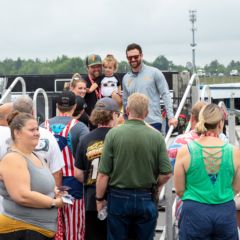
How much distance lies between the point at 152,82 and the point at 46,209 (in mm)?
2942

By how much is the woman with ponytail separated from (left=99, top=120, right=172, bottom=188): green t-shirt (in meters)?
0.31

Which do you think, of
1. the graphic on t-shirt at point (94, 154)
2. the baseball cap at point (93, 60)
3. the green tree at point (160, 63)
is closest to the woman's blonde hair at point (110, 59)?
the baseball cap at point (93, 60)

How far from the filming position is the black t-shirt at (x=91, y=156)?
5.09 metres

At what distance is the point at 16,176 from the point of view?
4125mm

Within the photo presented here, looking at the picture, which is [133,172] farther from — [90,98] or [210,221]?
[90,98]

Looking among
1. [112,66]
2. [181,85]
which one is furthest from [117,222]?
[181,85]

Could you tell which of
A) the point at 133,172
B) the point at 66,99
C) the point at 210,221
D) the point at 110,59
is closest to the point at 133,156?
the point at 133,172

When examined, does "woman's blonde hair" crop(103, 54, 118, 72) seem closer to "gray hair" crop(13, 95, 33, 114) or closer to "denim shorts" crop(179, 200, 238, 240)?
"gray hair" crop(13, 95, 33, 114)

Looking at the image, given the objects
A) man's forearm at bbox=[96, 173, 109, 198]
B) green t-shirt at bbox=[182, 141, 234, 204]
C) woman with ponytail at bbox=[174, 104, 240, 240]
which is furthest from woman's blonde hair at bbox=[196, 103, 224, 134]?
man's forearm at bbox=[96, 173, 109, 198]

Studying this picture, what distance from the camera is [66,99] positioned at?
558 centimetres

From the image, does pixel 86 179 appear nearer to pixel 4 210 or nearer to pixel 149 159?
pixel 149 159

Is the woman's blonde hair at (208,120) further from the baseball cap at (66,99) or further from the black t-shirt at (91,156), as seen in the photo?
the baseball cap at (66,99)

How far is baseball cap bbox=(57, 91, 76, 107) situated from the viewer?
5.56 meters

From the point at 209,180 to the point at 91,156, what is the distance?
106 centimetres
